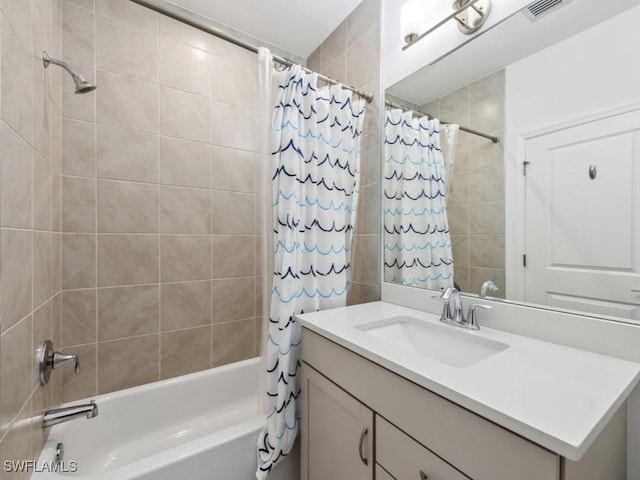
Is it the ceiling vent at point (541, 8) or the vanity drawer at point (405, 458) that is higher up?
the ceiling vent at point (541, 8)

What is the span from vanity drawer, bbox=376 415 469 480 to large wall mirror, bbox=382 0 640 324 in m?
0.59

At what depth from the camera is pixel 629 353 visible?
2.36ft

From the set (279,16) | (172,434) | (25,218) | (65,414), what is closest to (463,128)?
(279,16)

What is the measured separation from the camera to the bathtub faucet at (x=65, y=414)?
3.44ft

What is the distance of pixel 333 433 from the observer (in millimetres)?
962

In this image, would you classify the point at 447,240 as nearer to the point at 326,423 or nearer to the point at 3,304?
the point at 326,423

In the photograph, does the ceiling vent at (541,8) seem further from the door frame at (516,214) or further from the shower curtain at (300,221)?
the shower curtain at (300,221)

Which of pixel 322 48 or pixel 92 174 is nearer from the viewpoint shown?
pixel 92 174

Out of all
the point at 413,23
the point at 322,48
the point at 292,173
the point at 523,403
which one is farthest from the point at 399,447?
the point at 322,48

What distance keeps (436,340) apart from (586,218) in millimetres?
601

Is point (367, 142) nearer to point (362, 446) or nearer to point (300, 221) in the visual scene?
point (300, 221)

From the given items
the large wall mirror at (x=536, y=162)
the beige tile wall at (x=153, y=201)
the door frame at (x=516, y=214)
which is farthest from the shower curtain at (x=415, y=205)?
the beige tile wall at (x=153, y=201)

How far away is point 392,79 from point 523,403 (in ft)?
4.71

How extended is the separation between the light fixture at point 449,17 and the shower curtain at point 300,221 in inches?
15.0
